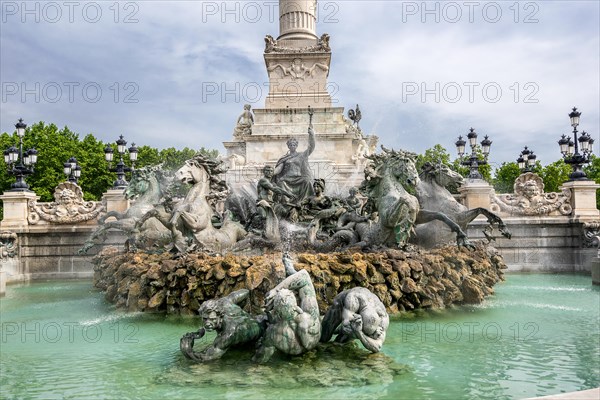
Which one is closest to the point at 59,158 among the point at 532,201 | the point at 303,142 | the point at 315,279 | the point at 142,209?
the point at 303,142

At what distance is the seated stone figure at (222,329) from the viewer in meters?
4.91

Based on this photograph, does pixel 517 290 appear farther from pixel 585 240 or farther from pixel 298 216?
pixel 585 240

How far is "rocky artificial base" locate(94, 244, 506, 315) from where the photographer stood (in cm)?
732

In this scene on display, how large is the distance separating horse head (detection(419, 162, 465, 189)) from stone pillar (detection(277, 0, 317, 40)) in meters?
9.64

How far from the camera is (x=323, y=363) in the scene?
4.75 m

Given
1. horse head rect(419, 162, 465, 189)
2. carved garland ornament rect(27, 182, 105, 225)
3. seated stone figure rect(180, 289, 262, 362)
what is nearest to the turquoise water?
seated stone figure rect(180, 289, 262, 362)

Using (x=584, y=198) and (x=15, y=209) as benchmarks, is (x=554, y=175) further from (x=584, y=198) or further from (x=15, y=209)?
(x=15, y=209)

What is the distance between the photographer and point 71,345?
20.0ft

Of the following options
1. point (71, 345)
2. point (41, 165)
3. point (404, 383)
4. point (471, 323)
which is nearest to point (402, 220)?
point (471, 323)

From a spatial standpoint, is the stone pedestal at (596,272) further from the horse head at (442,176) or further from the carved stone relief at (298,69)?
the carved stone relief at (298,69)

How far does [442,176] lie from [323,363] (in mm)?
6578

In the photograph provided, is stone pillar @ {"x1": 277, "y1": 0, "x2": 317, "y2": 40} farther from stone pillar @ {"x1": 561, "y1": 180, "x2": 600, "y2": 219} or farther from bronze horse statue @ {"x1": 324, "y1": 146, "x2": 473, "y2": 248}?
stone pillar @ {"x1": 561, "y1": 180, "x2": 600, "y2": 219}

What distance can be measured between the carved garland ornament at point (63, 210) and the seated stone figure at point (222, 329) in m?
13.4

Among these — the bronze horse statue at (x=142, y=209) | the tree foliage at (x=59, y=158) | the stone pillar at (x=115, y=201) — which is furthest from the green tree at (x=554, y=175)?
the bronze horse statue at (x=142, y=209)
